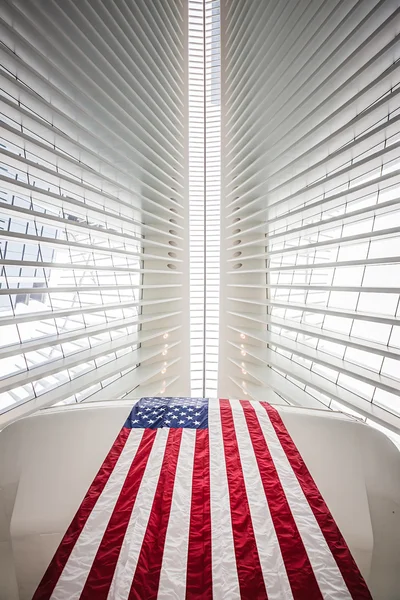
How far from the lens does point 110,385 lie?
321 inches

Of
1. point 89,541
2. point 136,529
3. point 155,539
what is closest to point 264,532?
point 155,539

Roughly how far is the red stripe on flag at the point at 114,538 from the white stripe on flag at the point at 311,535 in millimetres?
1511

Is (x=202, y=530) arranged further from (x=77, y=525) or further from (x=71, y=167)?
(x=71, y=167)

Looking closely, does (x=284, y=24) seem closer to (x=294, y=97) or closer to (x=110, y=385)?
(x=294, y=97)

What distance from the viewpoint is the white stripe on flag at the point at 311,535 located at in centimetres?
191

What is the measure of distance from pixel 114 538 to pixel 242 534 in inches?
42.1

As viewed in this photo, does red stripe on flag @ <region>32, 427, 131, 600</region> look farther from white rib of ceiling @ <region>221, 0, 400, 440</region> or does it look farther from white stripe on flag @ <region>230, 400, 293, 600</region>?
white rib of ceiling @ <region>221, 0, 400, 440</region>

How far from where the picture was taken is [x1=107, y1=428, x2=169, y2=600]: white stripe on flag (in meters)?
1.83

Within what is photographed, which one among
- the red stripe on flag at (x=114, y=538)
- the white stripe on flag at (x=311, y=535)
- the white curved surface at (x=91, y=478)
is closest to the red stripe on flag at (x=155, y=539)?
the red stripe on flag at (x=114, y=538)

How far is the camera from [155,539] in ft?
7.14

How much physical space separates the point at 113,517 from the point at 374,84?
671 centimetres

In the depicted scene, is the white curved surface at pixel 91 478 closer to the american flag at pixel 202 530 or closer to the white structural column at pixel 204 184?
the american flag at pixel 202 530

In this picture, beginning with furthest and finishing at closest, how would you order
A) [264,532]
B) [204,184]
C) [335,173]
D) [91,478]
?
[204,184] → [335,173] → [91,478] → [264,532]

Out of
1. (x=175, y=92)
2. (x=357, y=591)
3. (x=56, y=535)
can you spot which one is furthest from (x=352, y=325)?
(x=175, y=92)
